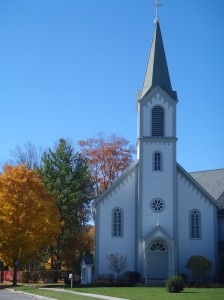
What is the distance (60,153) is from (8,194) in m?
11.9

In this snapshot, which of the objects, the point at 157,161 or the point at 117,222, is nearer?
the point at 117,222

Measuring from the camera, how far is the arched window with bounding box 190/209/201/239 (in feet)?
135

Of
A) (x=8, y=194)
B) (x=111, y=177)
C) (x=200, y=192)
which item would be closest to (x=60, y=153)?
(x=111, y=177)

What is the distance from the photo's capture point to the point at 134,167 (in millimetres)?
Answer: 41469

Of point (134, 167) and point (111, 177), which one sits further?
point (111, 177)

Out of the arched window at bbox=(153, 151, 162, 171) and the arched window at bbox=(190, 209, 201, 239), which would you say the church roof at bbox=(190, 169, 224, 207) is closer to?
the arched window at bbox=(190, 209, 201, 239)

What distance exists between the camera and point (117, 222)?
4100cm

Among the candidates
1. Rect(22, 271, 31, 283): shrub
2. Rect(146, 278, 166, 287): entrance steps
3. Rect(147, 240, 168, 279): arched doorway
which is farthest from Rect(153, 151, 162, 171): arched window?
Rect(22, 271, 31, 283): shrub

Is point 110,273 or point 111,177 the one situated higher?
point 111,177

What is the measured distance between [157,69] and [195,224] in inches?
547

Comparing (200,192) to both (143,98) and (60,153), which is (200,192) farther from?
(60,153)

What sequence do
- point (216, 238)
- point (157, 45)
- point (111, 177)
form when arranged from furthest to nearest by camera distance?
1. point (111, 177)
2. point (157, 45)
3. point (216, 238)

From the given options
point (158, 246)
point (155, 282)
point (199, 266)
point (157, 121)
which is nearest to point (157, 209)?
point (158, 246)

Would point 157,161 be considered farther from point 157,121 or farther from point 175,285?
point 175,285
